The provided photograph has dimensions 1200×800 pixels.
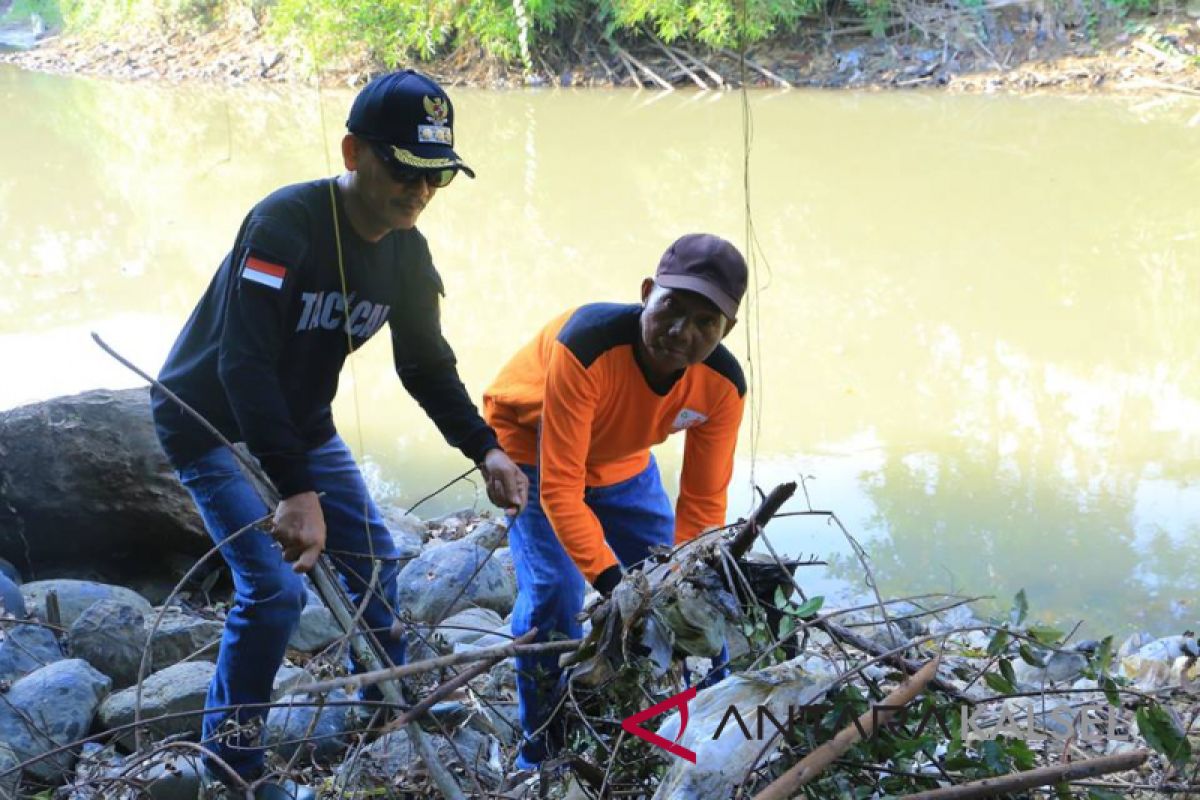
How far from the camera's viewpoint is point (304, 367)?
2.43 meters

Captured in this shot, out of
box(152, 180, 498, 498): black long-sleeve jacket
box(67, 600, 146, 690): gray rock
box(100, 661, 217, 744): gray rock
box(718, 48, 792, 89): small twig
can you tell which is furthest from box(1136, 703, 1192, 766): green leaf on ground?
box(718, 48, 792, 89): small twig

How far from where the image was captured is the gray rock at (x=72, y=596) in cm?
363

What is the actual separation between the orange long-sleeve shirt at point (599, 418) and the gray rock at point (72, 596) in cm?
160

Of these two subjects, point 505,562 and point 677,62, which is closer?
point 505,562

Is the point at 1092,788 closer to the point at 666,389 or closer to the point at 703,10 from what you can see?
the point at 666,389

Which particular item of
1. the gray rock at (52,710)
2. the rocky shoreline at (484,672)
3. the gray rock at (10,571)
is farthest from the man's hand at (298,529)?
the gray rock at (10,571)

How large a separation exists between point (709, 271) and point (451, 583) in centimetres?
202

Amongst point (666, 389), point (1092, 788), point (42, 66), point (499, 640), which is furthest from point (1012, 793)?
point (42, 66)

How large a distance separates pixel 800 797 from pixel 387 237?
57.2 inches

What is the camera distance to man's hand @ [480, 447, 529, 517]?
249 cm

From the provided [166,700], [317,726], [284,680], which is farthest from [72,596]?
[317,726]

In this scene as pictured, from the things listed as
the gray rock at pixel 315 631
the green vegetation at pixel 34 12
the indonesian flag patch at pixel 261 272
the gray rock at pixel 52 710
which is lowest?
the gray rock at pixel 315 631

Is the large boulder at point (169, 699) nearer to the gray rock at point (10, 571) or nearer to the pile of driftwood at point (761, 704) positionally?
the pile of driftwood at point (761, 704)

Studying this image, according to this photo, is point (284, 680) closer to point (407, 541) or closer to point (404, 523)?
point (407, 541)
